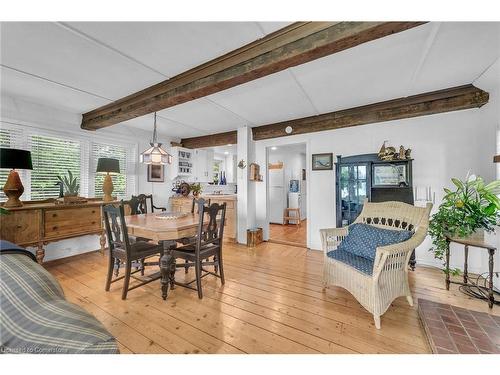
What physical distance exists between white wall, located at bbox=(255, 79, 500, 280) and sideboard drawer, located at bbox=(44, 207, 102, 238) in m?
3.63

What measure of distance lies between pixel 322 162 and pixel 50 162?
446 centimetres

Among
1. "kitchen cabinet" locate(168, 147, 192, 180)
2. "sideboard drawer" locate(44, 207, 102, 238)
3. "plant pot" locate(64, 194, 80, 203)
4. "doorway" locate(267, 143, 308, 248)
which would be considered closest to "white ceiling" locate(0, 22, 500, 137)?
"plant pot" locate(64, 194, 80, 203)

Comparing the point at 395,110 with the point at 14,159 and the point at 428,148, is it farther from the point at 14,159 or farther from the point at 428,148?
→ the point at 14,159

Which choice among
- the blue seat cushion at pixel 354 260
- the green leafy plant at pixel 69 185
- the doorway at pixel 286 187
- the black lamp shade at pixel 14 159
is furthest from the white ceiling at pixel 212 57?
A: the doorway at pixel 286 187

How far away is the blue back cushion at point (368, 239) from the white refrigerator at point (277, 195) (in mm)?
4088

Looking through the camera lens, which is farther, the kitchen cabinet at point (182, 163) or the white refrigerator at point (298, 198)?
the white refrigerator at point (298, 198)

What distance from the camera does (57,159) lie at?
342cm

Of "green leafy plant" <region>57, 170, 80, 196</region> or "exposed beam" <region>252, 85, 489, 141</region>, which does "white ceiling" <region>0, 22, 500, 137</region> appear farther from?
"green leafy plant" <region>57, 170, 80, 196</region>

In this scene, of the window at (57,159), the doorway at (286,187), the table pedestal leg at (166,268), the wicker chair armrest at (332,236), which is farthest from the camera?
the doorway at (286,187)

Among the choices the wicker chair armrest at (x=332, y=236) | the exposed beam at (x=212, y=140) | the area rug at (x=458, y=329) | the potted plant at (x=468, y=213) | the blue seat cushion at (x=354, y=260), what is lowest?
the area rug at (x=458, y=329)

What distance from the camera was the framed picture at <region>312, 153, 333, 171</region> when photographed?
3.85m

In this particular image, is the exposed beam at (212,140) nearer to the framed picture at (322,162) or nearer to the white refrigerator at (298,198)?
the framed picture at (322,162)

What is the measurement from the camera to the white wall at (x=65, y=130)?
9.74ft
